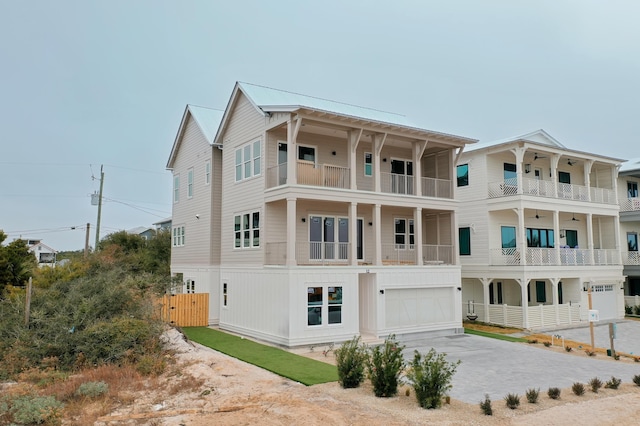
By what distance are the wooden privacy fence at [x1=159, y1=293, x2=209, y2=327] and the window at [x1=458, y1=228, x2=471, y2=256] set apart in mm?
14547

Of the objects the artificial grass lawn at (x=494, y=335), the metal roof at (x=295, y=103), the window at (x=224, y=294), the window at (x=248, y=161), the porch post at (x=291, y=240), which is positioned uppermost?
the metal roof at (x=295, y=103)

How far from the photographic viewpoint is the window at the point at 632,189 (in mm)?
33672

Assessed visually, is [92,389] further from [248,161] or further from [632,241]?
[632,241]

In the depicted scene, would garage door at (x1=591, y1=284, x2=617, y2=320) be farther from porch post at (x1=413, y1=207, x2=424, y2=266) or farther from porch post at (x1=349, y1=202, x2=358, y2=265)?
porch post at (x1=349, y1=202, x2=358, y2=265)

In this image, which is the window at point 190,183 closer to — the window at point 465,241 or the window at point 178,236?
the window at point 178,236

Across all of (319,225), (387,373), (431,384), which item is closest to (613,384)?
(431,384)

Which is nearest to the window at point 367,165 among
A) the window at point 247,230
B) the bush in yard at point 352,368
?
the window at point 247,230

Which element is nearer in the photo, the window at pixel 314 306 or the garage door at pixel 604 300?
the window at pixel 314 306

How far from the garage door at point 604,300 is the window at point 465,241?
27.1 feet

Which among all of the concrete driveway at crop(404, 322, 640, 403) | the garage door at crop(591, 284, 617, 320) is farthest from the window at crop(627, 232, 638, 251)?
the concrete driveway at crop(404, 322, 640, 403)

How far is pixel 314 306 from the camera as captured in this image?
17.2 metres

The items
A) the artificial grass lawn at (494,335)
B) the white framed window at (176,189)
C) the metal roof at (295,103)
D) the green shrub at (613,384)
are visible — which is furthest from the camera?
the white framed window at (176,189)

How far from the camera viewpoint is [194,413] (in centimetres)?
881

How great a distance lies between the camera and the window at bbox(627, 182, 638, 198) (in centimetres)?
3367
